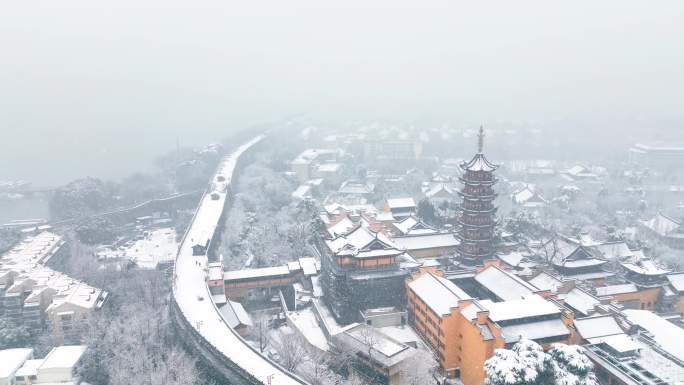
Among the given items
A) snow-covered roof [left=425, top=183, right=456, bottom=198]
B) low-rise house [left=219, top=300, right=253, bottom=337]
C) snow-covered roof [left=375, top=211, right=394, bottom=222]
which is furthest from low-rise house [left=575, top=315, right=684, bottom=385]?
snow-covered roof [left=425, top=183, right=456, bottom=198]

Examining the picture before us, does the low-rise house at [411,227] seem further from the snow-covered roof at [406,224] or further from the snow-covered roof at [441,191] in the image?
the snow-covered roof at [441,191]

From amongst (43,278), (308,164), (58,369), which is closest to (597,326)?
(58,369)

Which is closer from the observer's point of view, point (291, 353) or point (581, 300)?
point (291, 353)

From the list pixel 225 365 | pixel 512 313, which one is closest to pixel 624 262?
pixel 512 313

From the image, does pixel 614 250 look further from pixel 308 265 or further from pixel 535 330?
pixel 308 265

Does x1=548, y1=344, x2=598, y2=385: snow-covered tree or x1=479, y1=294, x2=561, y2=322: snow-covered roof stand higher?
x1=479, y1=294, x2=561, y2=322: snow-covered roof

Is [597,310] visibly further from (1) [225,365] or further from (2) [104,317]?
(2) [104,317]

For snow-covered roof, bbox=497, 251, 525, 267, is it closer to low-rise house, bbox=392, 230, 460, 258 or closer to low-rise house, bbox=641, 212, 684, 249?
low-rise house, bbox=392, 230, 460, 258
